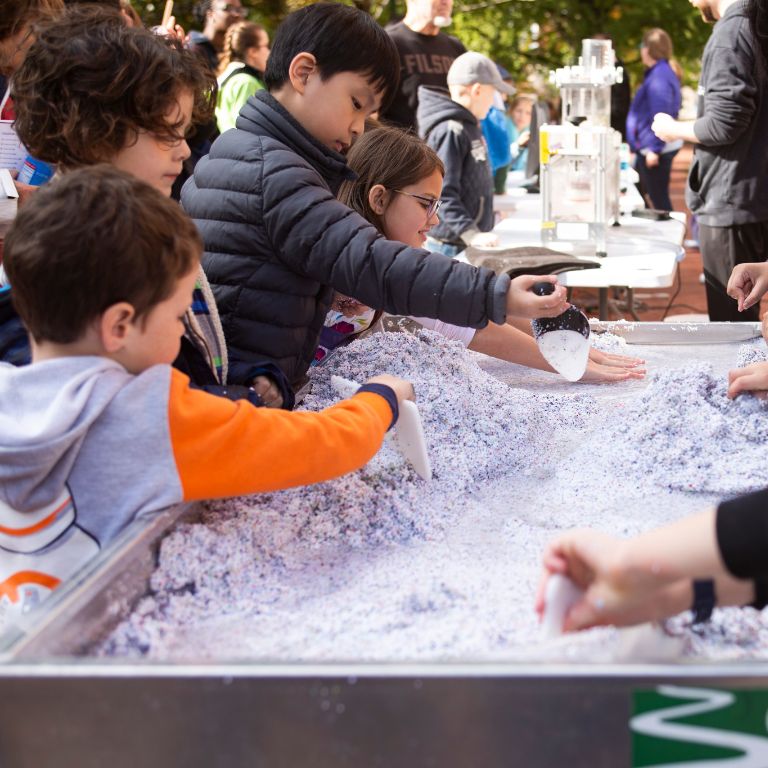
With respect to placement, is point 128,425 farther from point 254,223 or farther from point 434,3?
point 434,3

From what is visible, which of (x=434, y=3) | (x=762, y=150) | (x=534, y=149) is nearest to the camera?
(x=762, y=150)

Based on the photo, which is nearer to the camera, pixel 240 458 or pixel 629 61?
pixel 240 458

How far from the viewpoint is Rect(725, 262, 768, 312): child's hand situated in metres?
1.86

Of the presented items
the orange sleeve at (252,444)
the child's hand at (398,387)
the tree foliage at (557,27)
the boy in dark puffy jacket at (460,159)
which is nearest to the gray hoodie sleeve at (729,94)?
the boy in dark puffy jacket at (460,159)

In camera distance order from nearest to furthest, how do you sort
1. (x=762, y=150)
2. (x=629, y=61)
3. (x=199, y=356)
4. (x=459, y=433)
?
(x=199, y=356) → (x=459, y=433) → (x=762, y=150) → (x=629, y=61)

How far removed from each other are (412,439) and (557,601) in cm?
49

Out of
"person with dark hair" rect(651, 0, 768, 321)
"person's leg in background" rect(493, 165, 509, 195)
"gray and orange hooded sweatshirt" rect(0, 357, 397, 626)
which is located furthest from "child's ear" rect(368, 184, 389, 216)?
"person's leg in background" rect(493, 165, 509, 195)

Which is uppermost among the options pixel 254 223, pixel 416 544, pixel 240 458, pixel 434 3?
pixel 434 3

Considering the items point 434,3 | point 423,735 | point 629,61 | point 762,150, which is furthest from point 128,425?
point 629,61

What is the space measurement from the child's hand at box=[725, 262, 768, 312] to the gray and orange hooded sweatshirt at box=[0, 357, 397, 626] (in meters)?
1.12

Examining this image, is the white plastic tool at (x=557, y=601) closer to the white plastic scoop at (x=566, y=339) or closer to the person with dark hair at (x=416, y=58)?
the white plastic scoop at (x=566, y=339)

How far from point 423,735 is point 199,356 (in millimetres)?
688

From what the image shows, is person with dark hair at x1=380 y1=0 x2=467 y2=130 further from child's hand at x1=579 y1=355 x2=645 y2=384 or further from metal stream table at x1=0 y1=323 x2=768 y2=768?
metal stream table at x1=0 y1=323 x2=768 y2=768

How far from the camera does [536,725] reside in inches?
30.4
